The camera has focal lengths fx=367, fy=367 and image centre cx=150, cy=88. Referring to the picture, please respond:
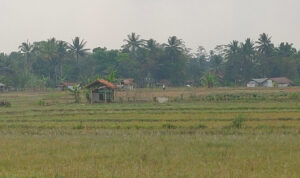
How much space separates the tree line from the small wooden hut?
29935 millimetres

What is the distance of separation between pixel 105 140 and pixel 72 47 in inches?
2273

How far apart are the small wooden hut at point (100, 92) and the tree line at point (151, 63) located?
2993 centimetres

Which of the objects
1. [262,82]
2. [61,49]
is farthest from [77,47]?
[262,82]

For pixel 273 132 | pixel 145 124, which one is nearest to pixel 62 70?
pixel 145 124

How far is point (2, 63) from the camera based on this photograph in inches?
2507

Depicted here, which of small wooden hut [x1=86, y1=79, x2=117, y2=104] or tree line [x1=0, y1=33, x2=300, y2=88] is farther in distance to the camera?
tree line [x1=0, y1=33, x2=300, y2=88]

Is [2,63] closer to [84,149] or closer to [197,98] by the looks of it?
[197,98]

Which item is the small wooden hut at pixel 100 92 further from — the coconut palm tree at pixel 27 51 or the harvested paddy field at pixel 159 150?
the coconut palm tree at pixel 27 51

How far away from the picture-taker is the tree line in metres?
66.8

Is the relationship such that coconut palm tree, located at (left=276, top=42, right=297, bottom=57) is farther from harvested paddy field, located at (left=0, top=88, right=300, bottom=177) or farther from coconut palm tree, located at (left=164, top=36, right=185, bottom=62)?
harvested paddy field, located at (left=0, top=88, right=300, bottom=177)

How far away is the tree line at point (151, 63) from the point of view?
219ft

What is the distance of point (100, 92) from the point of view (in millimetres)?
35000

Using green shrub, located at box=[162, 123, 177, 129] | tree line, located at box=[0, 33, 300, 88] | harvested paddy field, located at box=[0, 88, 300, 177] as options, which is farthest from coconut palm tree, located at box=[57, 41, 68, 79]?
green shrub, located at box=[162, 123, 177, 129]

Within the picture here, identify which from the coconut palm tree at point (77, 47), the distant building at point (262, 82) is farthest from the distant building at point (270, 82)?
the coconut palm tree at point (77, 47)
